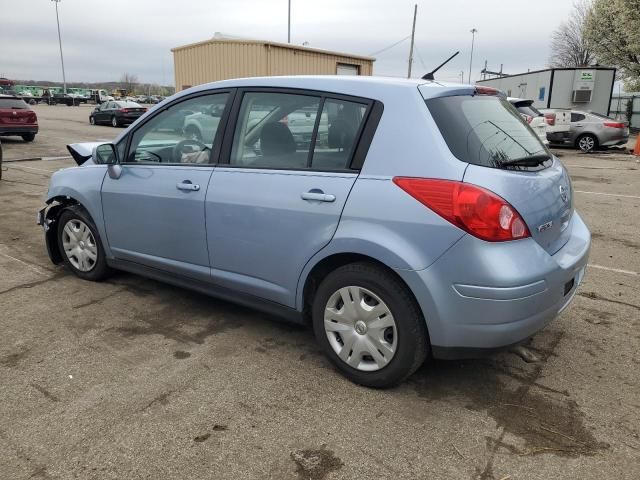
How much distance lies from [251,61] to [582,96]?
14.1m

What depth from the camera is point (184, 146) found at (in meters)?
3.78

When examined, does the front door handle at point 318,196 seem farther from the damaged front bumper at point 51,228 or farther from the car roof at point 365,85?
the damaged front bumper at point 51,228

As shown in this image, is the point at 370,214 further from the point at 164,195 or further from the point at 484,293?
the point at 164,195

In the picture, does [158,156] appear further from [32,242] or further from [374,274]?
[32,242]

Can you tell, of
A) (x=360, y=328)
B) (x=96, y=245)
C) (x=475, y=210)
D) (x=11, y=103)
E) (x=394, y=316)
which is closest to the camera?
(x=475, y=210)

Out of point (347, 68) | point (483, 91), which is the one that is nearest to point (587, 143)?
point (347, 68)

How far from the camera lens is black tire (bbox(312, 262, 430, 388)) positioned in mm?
2736

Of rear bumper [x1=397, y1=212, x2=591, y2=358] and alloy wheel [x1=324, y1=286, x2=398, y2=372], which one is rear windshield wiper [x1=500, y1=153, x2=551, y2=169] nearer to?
rear bumper [x1=397, y1=212, x2=591, y2=358]

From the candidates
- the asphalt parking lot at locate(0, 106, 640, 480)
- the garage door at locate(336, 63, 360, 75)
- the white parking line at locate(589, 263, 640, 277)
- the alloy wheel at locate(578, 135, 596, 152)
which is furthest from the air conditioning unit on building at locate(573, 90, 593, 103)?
the asphalt parking lot at locate(0, 106, 640, 480)

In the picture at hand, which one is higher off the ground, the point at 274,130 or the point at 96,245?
the point at 274,130

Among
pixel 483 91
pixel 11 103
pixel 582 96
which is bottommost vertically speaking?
pixel 11 103

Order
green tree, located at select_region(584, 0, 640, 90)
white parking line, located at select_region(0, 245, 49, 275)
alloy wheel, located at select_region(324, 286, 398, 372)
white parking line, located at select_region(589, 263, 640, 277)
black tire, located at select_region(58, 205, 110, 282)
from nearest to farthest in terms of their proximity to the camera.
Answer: alloy wheel, located at select_region(324, 286, 398, 372) < black tire, located at select_region(58, 205, 110, 282) < white parking line, located at select_region(0, 245, 49, 275) < white parking line, located at select_region(589, 263, 640, 277) < green tree, located at select_region(584, 0, 640, 90)

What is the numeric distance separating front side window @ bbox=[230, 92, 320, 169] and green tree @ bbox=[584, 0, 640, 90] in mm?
29595

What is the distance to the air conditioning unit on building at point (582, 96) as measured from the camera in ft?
74.2
